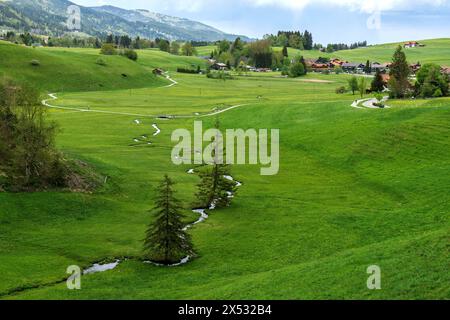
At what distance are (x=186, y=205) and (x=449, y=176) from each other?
124 feet

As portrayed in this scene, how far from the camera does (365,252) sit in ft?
131

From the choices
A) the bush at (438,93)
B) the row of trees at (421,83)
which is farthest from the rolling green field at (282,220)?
the row of trees at (421,83)

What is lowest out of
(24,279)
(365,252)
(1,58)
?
(24,279)

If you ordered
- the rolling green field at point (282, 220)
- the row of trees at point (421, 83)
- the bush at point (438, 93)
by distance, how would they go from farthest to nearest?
the row of trees at point (421, 83)
the bush at point (438, 93)
the rolling green field at point (282, 220)

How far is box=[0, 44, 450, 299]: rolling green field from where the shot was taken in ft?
119

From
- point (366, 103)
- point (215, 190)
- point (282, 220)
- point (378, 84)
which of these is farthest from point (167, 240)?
Result: point (378, 84)

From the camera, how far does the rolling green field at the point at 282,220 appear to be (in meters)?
36.4

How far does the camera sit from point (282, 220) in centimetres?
6038

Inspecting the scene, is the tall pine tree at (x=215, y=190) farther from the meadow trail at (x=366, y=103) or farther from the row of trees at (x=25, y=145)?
the meadow trail at (x=366, y=103)

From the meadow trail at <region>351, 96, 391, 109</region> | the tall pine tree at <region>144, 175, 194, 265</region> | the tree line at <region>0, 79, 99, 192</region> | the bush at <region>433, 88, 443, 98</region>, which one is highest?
the bush at <region>433, 88, 443, 98</region>

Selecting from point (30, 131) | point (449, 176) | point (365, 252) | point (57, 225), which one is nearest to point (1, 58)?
point (30, 131)

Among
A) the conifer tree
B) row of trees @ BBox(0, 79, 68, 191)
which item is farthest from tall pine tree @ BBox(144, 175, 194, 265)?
the conifer tree

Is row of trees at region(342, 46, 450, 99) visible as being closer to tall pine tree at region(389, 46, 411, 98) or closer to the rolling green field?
tall pine tree at region(389, 46, 411, 98)
